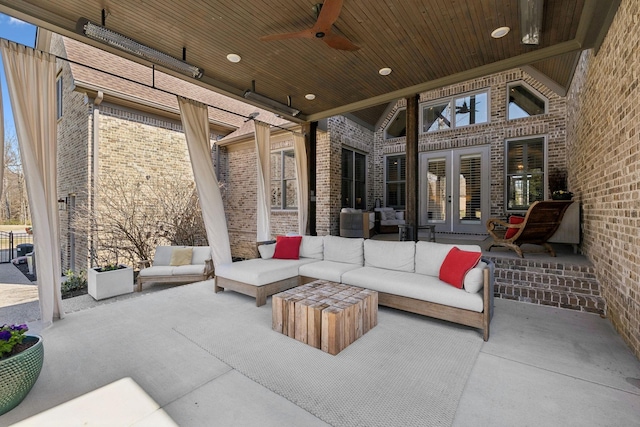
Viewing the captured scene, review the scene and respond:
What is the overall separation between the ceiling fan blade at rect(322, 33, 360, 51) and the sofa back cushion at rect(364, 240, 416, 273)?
8.58 ft

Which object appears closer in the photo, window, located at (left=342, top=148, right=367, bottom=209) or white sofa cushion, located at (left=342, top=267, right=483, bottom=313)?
white sofa cushion, located at (left=342, top=267, right=483, bottom=313)

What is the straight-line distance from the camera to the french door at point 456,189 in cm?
776

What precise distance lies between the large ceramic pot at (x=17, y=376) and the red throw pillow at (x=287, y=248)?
3.10 m

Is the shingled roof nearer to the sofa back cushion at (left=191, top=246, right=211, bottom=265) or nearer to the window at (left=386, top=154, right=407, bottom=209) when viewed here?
the sofa back cushion at (left=191, top=246, right=211, bottom=265)

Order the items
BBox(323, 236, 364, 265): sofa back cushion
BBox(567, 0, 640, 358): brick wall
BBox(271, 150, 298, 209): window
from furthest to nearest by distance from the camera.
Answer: BBox(271, 150, 298, 209): window
BBox(323, 236, 364, 265): sofa back cushion
BBox(567, 0, 640, 358): brick wall

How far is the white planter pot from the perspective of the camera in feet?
14.3

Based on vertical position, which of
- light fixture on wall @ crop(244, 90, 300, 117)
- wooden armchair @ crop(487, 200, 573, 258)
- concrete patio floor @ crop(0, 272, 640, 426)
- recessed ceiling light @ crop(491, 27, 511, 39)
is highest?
recessed ceiling light @ crop(491, 27, 511, 39)

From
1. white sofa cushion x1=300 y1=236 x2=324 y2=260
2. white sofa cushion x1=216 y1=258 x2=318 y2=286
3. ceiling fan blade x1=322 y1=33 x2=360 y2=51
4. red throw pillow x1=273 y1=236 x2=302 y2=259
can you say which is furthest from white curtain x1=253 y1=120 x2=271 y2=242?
ceiling fan blade x1=322 y1=33 x2=360 y2=51

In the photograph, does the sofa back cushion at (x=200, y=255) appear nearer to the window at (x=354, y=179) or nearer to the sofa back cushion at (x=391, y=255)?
the sofa back cushion at (x=391, y=255)

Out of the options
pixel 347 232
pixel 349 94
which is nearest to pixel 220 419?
pixel 349 94

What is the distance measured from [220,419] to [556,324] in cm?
348

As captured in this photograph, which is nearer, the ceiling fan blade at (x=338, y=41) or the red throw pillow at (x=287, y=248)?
the ceiling fan blade at (x=338, y=41)

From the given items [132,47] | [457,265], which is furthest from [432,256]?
[132,47]

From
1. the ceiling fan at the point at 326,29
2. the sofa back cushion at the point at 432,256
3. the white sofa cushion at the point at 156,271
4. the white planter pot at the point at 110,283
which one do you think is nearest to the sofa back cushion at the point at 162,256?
the white sofa cushion at the point at 156,271
